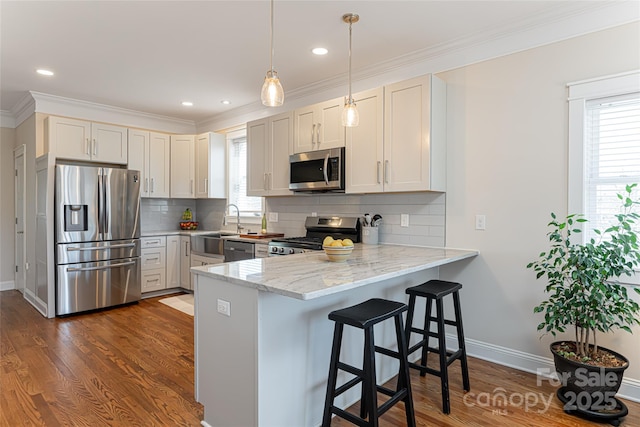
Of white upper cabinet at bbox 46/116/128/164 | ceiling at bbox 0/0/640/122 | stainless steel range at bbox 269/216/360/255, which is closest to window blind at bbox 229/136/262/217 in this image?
ceiling at bbox 0/0/640/122

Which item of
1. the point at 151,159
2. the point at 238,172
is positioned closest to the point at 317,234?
the point at 238,172

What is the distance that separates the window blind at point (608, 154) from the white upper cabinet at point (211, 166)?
442 centimetres

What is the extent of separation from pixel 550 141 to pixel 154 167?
189 inches

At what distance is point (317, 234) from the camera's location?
13.2ft

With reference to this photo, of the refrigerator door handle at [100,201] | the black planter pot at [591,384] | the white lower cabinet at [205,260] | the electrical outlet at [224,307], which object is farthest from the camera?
the white lower cabinet at [205,260]

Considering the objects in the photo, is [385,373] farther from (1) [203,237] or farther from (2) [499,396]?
(1) [203,237]

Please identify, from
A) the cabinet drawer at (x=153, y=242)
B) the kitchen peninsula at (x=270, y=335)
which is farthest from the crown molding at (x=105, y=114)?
the kitchen peninsula at (x=270, y=335)

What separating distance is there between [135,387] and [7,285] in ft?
14.4

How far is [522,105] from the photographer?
2.79 m

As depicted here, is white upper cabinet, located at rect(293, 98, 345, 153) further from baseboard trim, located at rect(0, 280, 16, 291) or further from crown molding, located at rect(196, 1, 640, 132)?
baseboard trim, located at rect(0, 280, 16, 291)

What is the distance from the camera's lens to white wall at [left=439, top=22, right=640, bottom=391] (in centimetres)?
251

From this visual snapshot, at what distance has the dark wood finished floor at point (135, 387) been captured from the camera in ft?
7.02

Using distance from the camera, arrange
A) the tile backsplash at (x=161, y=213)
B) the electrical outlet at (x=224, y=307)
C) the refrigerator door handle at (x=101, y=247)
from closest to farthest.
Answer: the electrical outlet at (x=224, y=307), the refrigerator door handle at (x=101, y=247), the tile backsplash at (x=161, y=213)

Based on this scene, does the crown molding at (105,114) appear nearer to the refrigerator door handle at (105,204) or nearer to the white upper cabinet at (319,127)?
the refrigerator door handle at (105,204)
